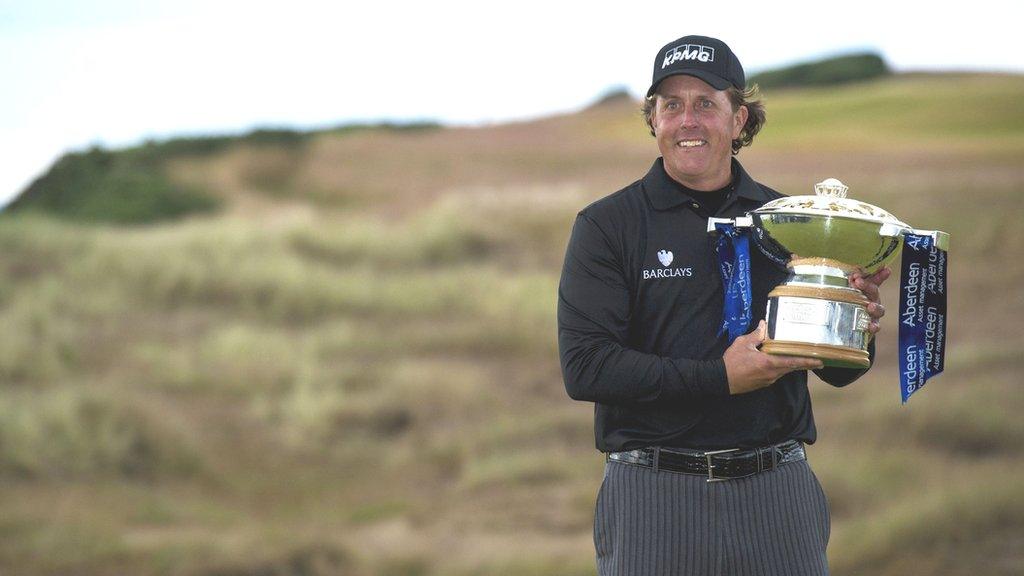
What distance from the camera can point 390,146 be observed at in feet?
49.0

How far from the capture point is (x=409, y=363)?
14.2 m

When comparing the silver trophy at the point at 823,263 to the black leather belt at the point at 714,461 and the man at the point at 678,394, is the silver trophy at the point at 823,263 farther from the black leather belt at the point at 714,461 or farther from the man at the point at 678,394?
the black leather belt at the point at 714,461

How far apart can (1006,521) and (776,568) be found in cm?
790

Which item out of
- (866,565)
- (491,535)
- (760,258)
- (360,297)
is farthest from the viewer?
(360,297)

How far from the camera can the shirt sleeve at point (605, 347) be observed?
8.81ft

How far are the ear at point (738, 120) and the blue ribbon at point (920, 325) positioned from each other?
47 cm

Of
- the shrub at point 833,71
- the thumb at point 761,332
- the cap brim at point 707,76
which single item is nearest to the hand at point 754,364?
the thumb at point 761,332

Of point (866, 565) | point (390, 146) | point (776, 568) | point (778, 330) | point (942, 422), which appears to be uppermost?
point (390, 146)

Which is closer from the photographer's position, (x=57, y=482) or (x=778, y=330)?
(x=778, y=330)

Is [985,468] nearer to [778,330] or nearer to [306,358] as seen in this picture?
[306,358]

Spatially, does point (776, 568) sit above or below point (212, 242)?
below

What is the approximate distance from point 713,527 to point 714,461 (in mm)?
141

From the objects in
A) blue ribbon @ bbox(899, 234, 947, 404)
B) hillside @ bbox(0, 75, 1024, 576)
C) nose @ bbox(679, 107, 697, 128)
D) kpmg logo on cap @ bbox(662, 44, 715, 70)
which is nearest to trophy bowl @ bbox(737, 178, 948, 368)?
blue ribbon @ bbox(899, 234, 947, 404)

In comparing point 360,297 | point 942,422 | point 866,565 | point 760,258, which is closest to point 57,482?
point 360,297
